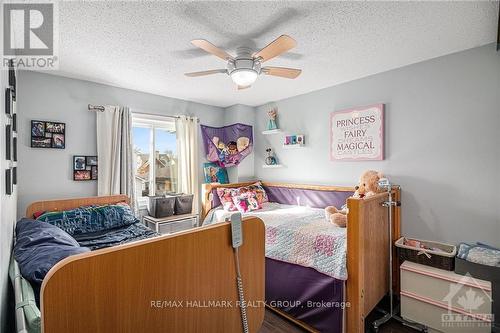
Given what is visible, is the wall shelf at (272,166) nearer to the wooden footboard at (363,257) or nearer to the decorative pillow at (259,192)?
the decorative pillow at (259,192)

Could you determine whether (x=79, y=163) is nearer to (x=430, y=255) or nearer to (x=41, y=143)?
(x=41, y=143)

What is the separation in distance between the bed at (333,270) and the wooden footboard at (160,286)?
863 mm

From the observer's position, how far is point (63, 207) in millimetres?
2424

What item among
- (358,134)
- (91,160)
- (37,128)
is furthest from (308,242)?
(37,128)

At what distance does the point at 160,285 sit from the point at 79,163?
8.15 ft

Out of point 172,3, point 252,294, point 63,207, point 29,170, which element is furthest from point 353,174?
point 29,170

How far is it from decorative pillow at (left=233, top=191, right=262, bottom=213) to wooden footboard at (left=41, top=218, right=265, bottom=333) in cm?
194

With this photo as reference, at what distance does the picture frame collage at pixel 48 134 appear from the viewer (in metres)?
2.38

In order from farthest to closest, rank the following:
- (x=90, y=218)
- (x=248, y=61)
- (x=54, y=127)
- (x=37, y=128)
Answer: (x=54, y=127)
(x=37, y=128)
(x=90, y=218)
(x=248, y=61)

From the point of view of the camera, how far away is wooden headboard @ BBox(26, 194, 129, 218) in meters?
2.26

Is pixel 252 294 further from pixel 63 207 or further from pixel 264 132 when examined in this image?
pixel 264 132

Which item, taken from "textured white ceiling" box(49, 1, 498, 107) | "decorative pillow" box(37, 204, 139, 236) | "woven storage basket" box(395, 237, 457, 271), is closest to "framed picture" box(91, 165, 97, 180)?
"decorative pillow" box(37, 204, 139, 236)

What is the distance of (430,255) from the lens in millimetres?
1956

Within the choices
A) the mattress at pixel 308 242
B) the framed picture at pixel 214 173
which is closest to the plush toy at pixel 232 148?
the framed picture at pixel 214 173
